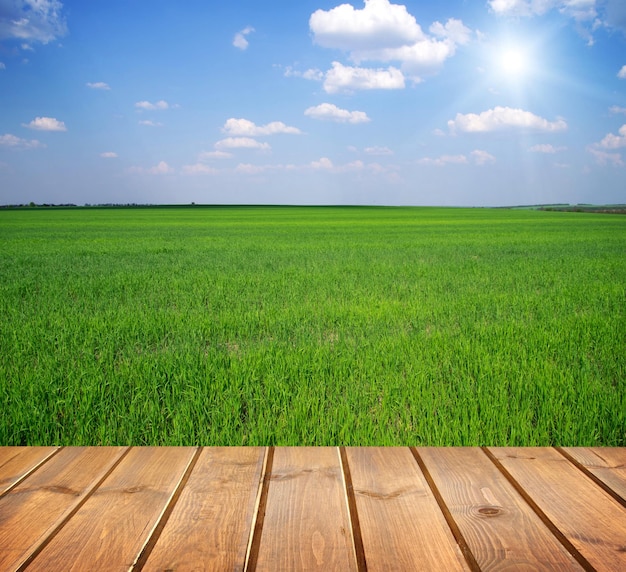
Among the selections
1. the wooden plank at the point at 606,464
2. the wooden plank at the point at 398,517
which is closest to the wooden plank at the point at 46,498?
the wooden plank at the point at 398,517

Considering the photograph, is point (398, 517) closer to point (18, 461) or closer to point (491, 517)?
point (491, 517)

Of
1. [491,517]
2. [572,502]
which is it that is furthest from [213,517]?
[572,502]

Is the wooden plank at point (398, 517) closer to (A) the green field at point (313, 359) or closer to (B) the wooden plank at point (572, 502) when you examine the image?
(B) the wooden plank at point (572, 502)

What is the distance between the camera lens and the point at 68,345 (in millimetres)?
5598

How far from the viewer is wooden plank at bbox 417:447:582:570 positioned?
1.60 meters

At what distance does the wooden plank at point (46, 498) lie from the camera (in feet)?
5.49

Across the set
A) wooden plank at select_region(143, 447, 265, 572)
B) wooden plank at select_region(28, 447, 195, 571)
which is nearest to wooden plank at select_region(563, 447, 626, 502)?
wooden plank at select_region(143, 447, 265, 572)

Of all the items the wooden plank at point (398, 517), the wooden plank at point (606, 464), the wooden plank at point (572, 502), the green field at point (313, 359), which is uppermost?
the wooden plank at point (398, 517)

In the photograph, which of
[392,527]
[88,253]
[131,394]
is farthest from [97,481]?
[88,253]

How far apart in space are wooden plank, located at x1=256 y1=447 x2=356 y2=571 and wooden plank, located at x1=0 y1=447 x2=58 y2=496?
110cm

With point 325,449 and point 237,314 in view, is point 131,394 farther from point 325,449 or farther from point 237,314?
point 237,314

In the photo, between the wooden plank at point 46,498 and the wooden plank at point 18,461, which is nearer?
the wooden plank at point 46,498

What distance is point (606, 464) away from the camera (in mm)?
2340

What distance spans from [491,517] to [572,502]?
39cm
